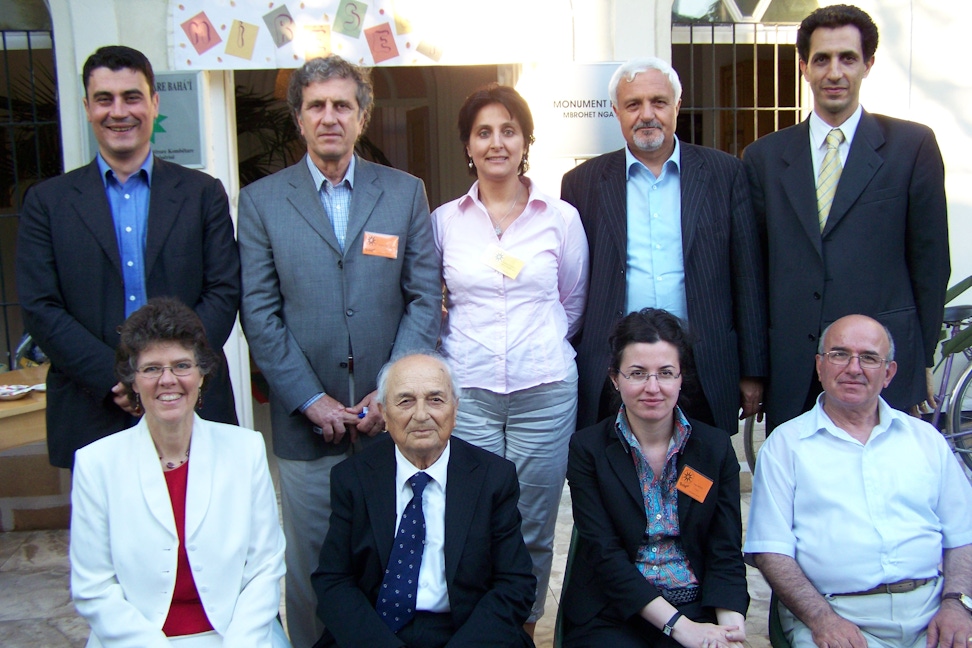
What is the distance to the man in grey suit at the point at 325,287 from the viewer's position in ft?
8.66

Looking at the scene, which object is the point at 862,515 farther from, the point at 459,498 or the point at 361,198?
the point at 361,198

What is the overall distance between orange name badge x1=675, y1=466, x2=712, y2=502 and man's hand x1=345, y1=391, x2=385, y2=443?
89 centimetres

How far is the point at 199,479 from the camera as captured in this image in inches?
88.8

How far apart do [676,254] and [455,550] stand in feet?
3.92

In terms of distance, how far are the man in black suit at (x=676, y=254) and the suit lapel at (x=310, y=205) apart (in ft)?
2.85

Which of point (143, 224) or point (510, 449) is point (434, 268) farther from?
point (143, 224)

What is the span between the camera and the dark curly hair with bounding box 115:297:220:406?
225 centimetres

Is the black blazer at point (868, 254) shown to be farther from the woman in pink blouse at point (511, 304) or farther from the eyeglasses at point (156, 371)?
the eyeglasses at point (156, 371)

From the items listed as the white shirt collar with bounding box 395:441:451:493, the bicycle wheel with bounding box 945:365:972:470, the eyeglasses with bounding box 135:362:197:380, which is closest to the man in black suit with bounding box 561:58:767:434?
the white shirt collar with bounding box 395:441:451:493

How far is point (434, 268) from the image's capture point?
2.81 metres

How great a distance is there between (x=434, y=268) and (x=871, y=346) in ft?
4.26

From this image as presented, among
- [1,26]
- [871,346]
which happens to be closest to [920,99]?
[871,346]

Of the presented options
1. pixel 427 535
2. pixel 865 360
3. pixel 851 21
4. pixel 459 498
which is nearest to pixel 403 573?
pixel 427 535

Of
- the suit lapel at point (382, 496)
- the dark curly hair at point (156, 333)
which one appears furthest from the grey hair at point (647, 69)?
the dark curly hair at point (156, 333)
